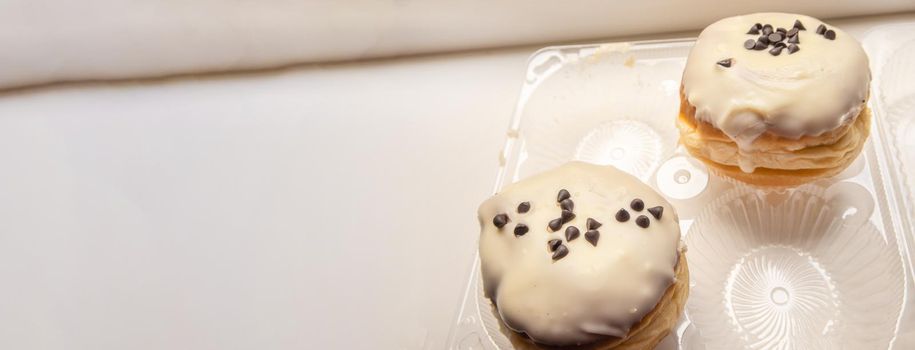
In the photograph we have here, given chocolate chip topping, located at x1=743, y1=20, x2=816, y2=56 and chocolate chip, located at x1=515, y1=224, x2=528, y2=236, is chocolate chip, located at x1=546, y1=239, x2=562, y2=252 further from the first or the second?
chocolate chip topping, located at x1=743, y1=20, x2=816, y2=56

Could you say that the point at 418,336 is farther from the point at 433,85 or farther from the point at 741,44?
the point at 741,44

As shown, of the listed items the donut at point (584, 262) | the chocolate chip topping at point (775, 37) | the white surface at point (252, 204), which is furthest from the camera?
the white surface at point (252, 204)

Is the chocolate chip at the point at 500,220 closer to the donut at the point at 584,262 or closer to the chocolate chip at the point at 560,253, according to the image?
the donut at the point at 584,262

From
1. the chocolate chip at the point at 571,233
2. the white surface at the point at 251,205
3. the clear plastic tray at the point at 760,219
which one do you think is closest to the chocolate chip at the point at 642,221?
the chocolate chip at the point at 571,233

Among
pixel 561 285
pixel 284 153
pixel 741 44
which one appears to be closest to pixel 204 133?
pixel 284 153

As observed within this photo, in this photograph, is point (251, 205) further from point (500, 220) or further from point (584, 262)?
point (584, 262)
